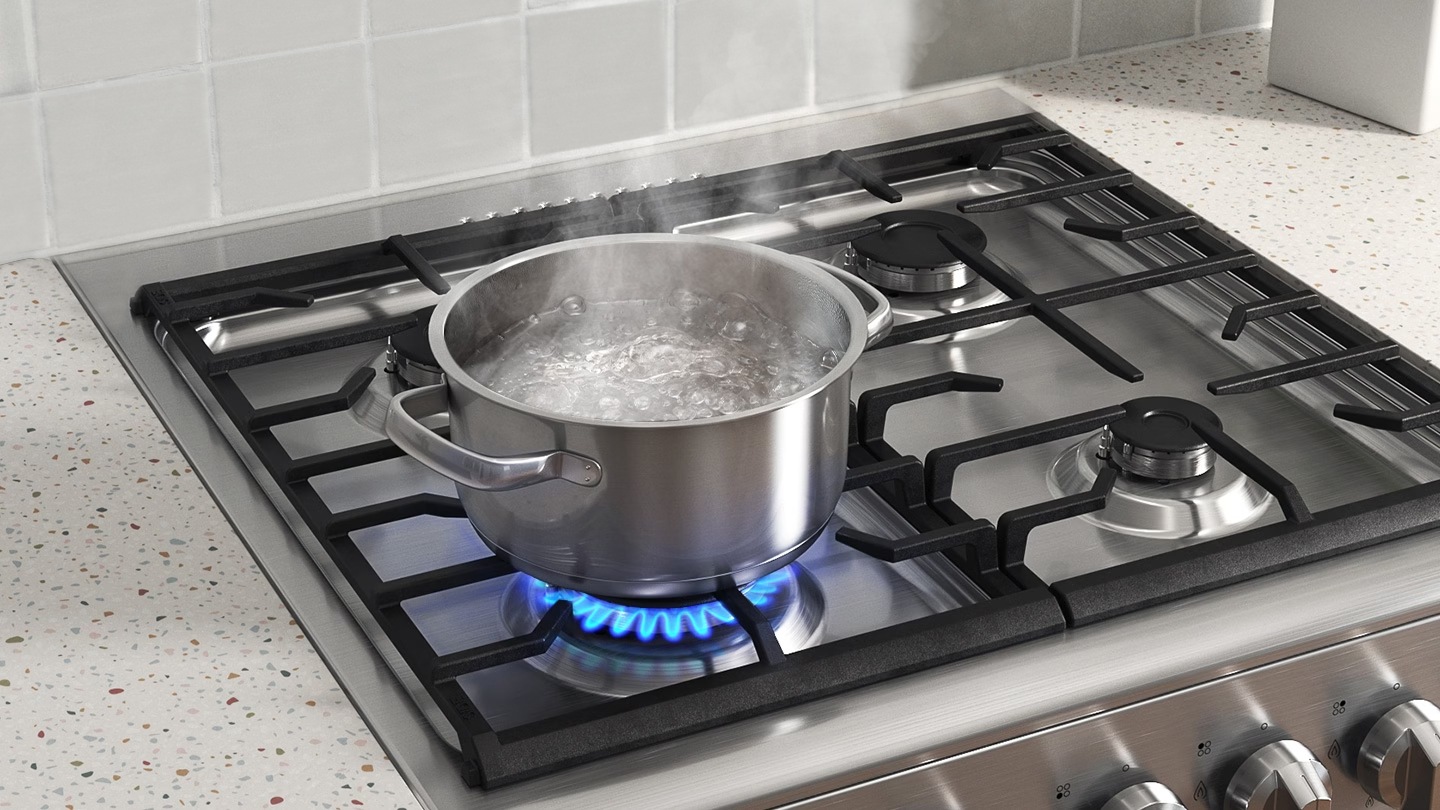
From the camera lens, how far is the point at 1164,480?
1000mm

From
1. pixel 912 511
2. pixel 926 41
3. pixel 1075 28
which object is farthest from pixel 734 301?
pixel 1075 28

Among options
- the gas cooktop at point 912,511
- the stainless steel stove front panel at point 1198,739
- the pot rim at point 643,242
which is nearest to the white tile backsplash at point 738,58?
the gas cooktop at point 912,511

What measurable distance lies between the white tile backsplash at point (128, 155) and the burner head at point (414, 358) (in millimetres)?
267

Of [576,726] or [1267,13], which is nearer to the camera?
[576,726]

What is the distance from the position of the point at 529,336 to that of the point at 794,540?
0.21 m

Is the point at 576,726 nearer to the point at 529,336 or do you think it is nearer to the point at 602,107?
the point at 529,336

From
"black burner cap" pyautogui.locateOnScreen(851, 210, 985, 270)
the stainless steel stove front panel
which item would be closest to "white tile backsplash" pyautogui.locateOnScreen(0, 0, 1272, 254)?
"black burner cap" pyautogui.locateOnScreen(851, 210, 985, 270)

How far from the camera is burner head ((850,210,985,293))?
121 cm

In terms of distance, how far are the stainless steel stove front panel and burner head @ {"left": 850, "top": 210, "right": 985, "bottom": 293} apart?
43 centimetres

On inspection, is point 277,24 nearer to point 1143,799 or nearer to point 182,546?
point 182,546

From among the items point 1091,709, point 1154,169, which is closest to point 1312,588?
point 1091,709

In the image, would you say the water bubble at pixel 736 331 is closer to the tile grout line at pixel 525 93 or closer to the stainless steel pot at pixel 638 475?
the stainless steel pot at pixel 638 475

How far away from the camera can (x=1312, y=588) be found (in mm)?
896

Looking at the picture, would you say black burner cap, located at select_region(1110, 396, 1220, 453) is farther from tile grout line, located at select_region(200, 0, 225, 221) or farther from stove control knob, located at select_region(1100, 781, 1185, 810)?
tile grout line, located at select_region(200, 0, 225, 221)
